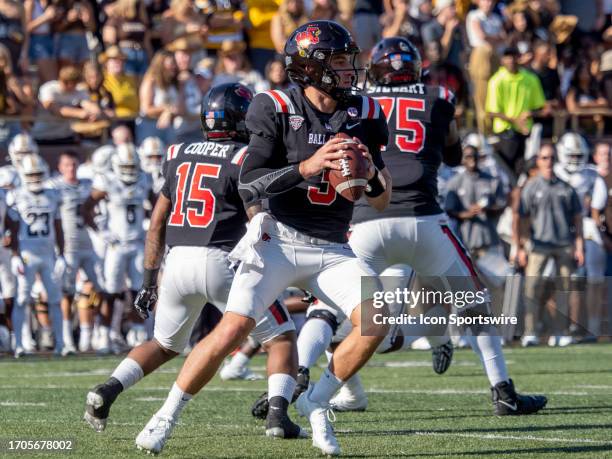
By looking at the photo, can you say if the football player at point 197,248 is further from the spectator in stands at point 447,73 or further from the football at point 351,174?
the spectator in stands at point 447,73

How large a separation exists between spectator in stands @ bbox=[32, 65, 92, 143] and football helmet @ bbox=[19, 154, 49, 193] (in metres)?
1.13

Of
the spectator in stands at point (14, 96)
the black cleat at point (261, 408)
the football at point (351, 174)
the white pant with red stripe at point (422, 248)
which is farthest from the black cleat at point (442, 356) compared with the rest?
the spectator in stands at point (14, 96)

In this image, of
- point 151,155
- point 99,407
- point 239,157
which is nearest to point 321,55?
point 239,157

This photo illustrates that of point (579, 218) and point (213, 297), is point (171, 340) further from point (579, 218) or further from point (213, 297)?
point (579, 218)

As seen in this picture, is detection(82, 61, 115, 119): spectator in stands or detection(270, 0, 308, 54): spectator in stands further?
detection(270, 0, 308, 54): spectator in stands

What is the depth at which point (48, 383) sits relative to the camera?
31.6 feet

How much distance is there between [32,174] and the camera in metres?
13.3

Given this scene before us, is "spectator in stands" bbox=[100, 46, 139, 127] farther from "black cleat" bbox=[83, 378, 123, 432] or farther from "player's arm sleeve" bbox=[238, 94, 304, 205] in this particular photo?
"player's arm sleeve" bbox=[238, 94, 304, 205]

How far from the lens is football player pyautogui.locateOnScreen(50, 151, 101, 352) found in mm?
13719

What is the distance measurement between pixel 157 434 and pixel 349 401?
7.36 feet

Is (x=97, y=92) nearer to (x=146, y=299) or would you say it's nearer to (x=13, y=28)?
(x=13, y=28)

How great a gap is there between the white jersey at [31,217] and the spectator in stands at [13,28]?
1.93 m

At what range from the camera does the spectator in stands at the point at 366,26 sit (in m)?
15.5

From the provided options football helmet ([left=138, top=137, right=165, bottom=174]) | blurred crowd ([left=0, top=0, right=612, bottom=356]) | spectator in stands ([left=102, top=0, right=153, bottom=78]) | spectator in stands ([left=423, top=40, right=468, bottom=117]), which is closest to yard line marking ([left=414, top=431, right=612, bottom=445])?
blurred crowd ([left=0, top=0, right=612, bottom=356])
